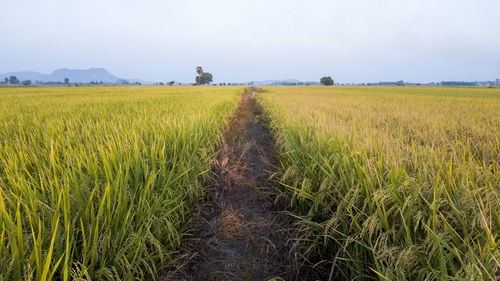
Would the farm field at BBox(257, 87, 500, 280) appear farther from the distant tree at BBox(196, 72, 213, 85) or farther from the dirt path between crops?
the distant tree at BBox(196, 72, 213, 85)

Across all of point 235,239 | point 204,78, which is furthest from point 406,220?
point 204,78

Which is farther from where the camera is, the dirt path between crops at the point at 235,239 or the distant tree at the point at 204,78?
the distant tree at the point at 204,78

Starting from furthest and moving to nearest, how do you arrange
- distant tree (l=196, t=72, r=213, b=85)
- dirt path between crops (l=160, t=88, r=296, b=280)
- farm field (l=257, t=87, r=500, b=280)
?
distant tree (l=196, t=72, r=213, b=85), dirt path between crops (l=160, t=88, r=296, b=280), farm field (l=257, t=87, r=500, b=280)

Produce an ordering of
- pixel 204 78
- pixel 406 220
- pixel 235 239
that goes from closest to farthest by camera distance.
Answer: pixel 406 220
pixel 235 239
pixel 204 78

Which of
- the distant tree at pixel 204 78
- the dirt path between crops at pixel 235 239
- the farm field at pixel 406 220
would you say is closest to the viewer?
the farm field at pixel 406 220

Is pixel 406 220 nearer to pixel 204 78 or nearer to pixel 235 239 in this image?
pixel 235 239

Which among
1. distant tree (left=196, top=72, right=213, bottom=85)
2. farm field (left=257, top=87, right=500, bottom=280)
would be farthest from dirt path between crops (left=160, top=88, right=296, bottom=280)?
distant tree (left=196, top=72, right=213, bottom=85)

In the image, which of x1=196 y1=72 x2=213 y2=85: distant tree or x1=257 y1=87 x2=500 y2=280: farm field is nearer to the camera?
x1=257 y1=87 x2=500 y2=280: farm field

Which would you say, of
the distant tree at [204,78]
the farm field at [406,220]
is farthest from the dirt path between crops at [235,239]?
the distant tree at [204,78]

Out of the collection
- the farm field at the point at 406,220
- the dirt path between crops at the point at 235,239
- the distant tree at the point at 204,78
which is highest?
the distant tree at the point at 204,78

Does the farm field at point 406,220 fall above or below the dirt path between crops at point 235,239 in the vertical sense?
above

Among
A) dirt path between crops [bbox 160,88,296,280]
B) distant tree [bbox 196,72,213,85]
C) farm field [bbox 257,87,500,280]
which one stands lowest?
dirt path between crops [bbox 160,88,296,280]

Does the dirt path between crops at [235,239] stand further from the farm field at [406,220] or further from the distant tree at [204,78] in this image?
the distant tree at [204,78]

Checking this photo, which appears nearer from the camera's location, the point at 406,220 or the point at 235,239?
the point at 406,220
